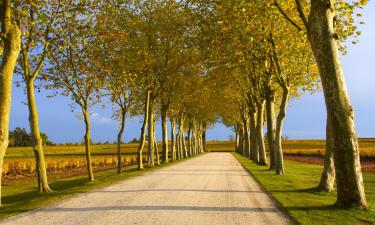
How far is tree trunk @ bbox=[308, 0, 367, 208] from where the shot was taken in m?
12.2

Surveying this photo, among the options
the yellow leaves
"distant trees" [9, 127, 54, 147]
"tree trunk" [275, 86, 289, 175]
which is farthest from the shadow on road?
"distant trees" [9, 127, 54, 147]

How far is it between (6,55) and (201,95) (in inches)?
1929

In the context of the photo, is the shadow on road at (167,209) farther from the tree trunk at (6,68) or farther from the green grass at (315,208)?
the tree trunk at (6,68)

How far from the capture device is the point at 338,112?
1233cm

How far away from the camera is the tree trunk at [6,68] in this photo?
46.2 ft

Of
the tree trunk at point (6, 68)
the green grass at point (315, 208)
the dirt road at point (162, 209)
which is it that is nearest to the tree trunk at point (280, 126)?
the green grass at point (315, 208)

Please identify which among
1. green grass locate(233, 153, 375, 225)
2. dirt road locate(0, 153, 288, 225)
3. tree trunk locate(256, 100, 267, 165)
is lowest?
green grass locate(233, 153, 375, 225)

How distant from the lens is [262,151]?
119 feet

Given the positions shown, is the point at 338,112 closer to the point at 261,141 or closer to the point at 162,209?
the point at 162,209

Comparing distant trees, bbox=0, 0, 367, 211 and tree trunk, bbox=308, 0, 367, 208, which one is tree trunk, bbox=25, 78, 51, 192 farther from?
tree trunk, bbox=308, 0, 367, 208

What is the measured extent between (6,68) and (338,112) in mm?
12192

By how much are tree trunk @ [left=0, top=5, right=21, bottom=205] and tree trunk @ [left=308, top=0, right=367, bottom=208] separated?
11.3m

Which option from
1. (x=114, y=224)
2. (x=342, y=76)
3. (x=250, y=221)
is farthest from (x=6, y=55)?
(x=342, y=76)

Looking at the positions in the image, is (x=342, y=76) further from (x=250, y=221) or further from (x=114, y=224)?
(x=114, y=224)
